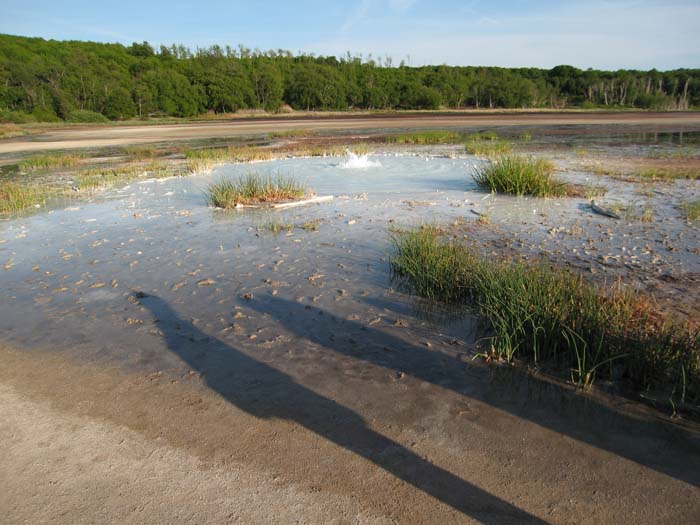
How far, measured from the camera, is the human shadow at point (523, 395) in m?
4.14

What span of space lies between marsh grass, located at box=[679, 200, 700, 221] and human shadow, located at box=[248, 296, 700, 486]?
8542 mm

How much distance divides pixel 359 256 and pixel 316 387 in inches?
182

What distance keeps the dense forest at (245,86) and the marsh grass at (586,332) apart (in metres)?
80.5

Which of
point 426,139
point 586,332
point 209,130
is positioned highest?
point 586,332

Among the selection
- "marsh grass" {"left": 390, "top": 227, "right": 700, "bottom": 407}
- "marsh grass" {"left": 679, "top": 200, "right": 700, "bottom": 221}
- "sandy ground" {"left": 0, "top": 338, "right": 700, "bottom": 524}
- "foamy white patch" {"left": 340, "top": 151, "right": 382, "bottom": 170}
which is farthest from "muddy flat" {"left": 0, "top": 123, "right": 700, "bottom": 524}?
"foamy white patch" {"left": 340, "top": 151, "right": 382, "bottom": 170}

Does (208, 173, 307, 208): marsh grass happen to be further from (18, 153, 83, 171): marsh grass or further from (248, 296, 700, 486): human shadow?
(18, 153, 83, 171): marsh grass

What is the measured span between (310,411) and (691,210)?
11084 mm

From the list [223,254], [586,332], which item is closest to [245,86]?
[223,254]

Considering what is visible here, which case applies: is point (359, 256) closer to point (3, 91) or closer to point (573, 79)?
point (3, 91)

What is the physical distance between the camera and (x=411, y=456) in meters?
4.16

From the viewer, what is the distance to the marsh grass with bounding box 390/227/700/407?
5.01m

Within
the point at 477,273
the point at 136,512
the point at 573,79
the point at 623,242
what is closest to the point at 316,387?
the point at 136,512

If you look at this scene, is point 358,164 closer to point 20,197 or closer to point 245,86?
point 20,197

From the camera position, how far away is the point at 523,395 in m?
5.04
